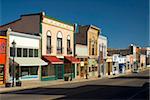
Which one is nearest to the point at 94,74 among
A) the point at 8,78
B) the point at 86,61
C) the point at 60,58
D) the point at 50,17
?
the point at 86,61

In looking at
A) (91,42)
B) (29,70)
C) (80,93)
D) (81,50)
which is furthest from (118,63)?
(80,93)

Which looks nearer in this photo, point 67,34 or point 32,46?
point 32,46

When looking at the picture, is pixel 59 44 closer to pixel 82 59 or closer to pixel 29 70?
pixel 82 59

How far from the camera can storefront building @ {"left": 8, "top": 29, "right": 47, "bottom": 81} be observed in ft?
136

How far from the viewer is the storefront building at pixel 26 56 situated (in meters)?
Result: 41.6

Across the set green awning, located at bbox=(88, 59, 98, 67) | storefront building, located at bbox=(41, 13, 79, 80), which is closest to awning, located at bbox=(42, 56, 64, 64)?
storefront building, located at bbox=(41, 13, 79, 80)

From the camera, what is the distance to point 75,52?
60906mm

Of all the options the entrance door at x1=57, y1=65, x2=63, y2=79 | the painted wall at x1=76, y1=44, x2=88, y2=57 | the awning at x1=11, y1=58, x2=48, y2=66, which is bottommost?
the entrance door at x1=57, y1=65, x2=63, y2=79

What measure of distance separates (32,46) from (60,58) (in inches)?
377

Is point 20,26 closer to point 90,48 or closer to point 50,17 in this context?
point 50,17

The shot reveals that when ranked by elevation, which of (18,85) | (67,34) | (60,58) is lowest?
(18,85)

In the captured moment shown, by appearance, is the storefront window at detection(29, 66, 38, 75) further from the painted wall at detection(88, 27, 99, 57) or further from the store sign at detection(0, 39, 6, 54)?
the painted wall at detection(88, 27, 99, 57)

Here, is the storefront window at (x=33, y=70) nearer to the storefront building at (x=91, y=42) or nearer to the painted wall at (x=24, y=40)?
the painted wall at (x=24, y=40)

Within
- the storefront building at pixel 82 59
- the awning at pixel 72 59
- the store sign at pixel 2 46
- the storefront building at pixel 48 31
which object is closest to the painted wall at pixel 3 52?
the store sign at pixel 2 46
